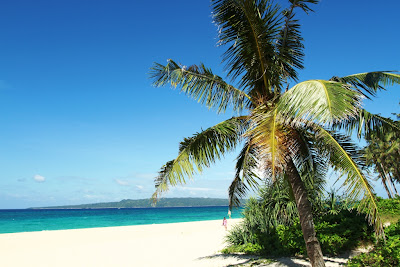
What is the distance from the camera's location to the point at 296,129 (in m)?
5.64

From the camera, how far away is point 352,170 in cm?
456

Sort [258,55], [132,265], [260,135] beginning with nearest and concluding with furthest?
[260,135]
[258,55]
[132,265]

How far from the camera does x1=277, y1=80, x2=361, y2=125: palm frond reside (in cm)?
357

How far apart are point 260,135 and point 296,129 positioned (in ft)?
3.95

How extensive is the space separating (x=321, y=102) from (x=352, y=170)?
1.53 metres

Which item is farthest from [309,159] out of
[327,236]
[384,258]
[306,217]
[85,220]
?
[85,220]

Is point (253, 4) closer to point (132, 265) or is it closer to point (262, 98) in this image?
point (262, 98)

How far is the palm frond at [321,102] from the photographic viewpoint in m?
3.57

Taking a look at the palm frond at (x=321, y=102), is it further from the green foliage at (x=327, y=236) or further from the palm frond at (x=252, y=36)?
the green foliage at (x=327, y=236)

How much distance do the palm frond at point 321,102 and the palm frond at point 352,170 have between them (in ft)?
3.11

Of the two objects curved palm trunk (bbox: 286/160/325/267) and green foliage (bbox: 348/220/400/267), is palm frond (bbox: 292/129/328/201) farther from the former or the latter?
green foliage (bbox: 348/220/400/267)

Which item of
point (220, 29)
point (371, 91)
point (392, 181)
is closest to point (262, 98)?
point (220, 29)

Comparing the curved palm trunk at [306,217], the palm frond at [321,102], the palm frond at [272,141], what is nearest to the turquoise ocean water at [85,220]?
the curved palm trunk at [306,217]

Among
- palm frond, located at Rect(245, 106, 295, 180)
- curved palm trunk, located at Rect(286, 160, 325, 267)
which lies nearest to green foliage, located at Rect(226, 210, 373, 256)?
curved palm trunk, located at Rect(286, 160, 325, 267)
